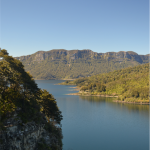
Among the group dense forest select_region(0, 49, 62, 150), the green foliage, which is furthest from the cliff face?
the green foliage

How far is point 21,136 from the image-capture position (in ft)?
98.1

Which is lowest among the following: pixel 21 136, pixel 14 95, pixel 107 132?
pixel 107 132

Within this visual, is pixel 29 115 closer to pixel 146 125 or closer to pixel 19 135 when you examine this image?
pixel 19 135

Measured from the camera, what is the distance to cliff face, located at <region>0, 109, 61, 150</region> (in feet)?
92.1

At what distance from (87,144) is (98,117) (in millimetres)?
32686

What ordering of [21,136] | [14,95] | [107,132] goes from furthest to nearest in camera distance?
[107,132] → [14,95] → [21,136]

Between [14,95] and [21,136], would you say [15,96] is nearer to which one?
[14,95]

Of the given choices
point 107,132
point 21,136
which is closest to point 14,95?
point 21,136

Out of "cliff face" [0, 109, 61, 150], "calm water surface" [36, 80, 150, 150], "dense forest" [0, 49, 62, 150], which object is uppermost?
"dense forest" [0, 49, 62, 150]

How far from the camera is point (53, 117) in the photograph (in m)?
51.2

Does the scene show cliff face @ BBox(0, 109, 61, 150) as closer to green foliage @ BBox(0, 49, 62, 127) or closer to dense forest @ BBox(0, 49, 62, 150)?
dense forest @ BBox(0, 49, 62, 150)

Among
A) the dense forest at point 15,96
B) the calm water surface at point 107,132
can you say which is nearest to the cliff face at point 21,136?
the dense forest at point 15,96

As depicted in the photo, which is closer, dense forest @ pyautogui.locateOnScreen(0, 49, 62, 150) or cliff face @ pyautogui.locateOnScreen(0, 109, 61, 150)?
cliff face @ pyautogui.locateOnScreen(0, 109, 61, 150)

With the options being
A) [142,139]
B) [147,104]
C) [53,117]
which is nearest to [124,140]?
[142,139]
